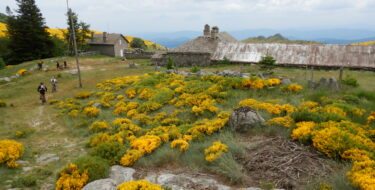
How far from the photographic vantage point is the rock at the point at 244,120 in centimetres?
1426

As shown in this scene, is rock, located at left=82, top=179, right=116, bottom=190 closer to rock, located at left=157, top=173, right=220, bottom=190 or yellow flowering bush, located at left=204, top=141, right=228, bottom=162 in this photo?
rock, located at left=157, top=173, right=220, bottom=190

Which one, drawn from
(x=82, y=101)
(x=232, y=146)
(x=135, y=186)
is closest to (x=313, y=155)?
(x=232, y=146)

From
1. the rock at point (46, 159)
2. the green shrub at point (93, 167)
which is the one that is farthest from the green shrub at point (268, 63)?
the green shrub at point (93, 167)

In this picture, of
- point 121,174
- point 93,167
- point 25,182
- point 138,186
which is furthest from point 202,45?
point 138,186

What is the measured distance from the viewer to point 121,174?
456 inches

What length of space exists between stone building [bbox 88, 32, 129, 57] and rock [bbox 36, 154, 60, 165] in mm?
52026

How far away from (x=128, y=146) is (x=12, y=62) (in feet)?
195

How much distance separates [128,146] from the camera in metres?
14.4

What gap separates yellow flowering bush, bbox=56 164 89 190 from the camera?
34.9 ft

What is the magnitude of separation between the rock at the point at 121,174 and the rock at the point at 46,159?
4.02 meters

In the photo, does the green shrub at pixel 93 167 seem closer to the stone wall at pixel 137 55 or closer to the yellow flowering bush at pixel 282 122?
the yellow flowering bush at pixel 282 122

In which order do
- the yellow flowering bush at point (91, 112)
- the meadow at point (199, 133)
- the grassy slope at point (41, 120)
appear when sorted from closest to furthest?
the meadow at point (199, 133) < the grassy slope at point (41, 120) < the yellow flowering bush at point (91, 112)

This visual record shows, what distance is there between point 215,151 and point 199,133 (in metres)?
2.58

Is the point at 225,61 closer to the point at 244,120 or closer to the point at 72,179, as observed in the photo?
the point at 244,120
